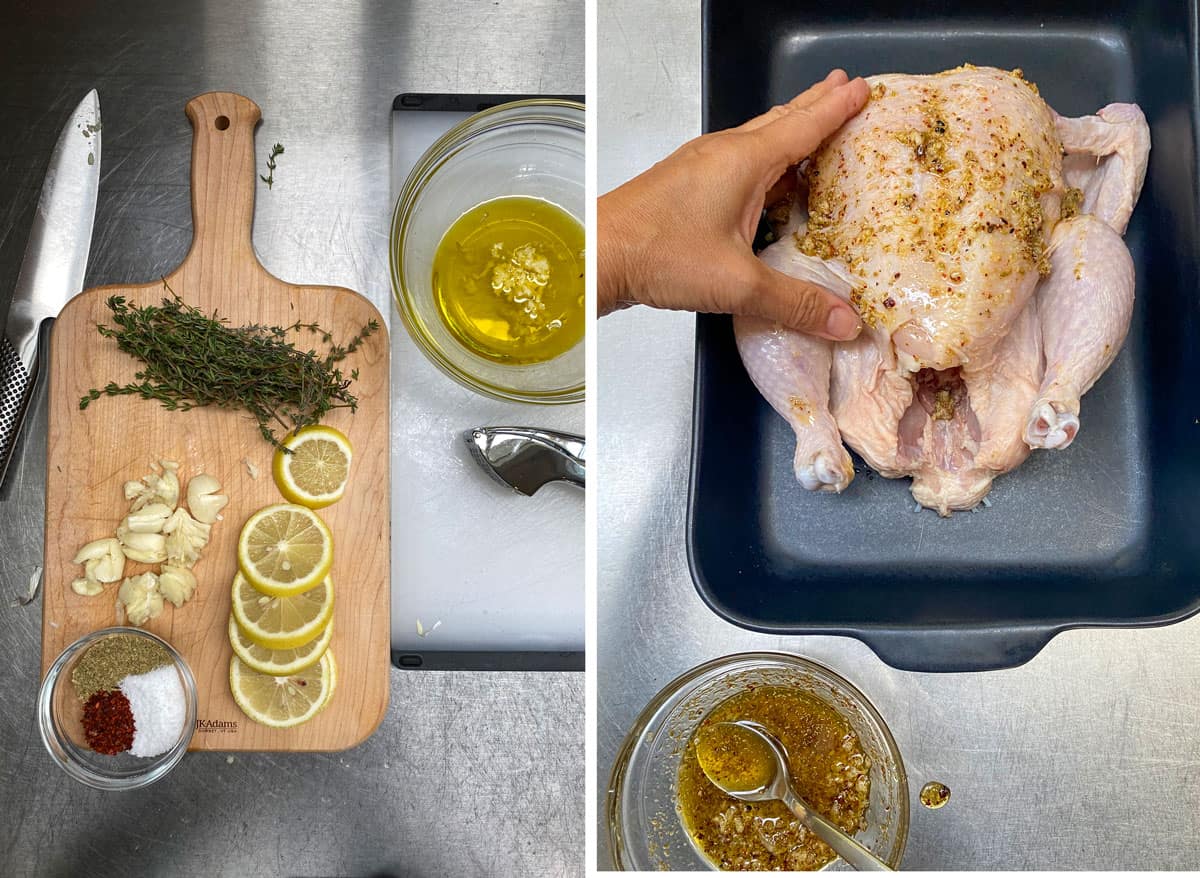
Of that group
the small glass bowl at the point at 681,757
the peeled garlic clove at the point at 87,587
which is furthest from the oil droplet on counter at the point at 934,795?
the peeled garlic clove at the point at 87,587

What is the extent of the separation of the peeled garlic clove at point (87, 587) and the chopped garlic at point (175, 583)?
8 centimetres

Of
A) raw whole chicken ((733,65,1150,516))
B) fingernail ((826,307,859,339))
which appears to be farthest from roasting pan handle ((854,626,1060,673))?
fingernail ((826,307,859,339))

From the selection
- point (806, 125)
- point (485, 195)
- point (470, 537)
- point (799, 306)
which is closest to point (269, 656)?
point (470, 537)

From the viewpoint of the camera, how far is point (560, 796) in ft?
3.83

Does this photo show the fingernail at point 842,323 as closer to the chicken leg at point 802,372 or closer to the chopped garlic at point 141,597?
the chicken leg at point 802,372

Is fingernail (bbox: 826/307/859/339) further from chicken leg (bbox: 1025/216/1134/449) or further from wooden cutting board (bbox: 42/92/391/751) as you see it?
wooden cutting board (bbox: 42/92/391/751)

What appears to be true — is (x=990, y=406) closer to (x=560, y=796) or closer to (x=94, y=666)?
(x=560, y=796)

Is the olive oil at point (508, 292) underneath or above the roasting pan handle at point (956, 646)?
above

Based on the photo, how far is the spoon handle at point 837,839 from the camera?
81 centimetres

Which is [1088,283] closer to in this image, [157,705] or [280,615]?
[280,615]

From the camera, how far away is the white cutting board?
45.5 inches


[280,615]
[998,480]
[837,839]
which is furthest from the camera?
[280,615]

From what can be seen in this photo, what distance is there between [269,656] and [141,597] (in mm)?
172

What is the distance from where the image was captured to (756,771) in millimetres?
875
